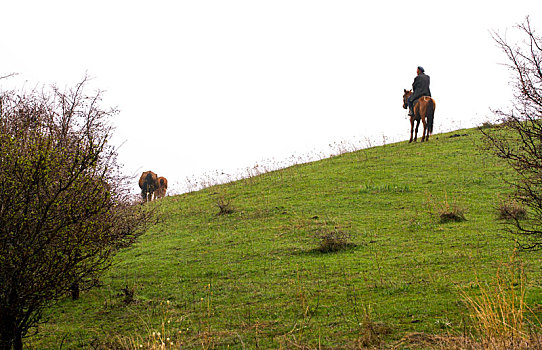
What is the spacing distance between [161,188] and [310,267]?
59.1 ft

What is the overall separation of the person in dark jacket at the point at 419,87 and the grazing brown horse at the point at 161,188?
13487mm

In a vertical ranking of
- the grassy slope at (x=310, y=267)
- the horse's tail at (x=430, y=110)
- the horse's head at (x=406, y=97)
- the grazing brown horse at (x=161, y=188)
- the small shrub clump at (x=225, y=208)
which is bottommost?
the grassy slope at (x=310, y=267)

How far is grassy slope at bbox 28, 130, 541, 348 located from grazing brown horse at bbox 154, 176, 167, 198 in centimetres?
606

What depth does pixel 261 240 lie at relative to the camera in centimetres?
1335

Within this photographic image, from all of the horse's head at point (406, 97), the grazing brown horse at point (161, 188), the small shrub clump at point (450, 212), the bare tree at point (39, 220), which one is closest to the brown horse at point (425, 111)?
the horse's head at point (406, 97)

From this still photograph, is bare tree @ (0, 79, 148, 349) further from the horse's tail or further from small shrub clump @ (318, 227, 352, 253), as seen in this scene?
the horse's tail

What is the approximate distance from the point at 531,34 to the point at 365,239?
253 inches

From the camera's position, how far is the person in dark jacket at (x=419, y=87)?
24594 millimetres

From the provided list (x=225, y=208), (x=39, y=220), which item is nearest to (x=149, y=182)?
(x=225, y=208)

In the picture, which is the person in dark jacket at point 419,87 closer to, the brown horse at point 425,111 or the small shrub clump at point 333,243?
the brown horse at point 425,111

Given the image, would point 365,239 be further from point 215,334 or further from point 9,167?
point 9,167

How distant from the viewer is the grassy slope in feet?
23.7

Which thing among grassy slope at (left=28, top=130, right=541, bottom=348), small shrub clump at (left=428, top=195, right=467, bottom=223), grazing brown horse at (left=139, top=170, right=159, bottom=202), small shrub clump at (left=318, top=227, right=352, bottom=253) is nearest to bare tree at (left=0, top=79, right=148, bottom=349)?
grassy slope at (left=28, top=130, right=541, bottom=348)

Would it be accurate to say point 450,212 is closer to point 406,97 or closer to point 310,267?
point 310,267
